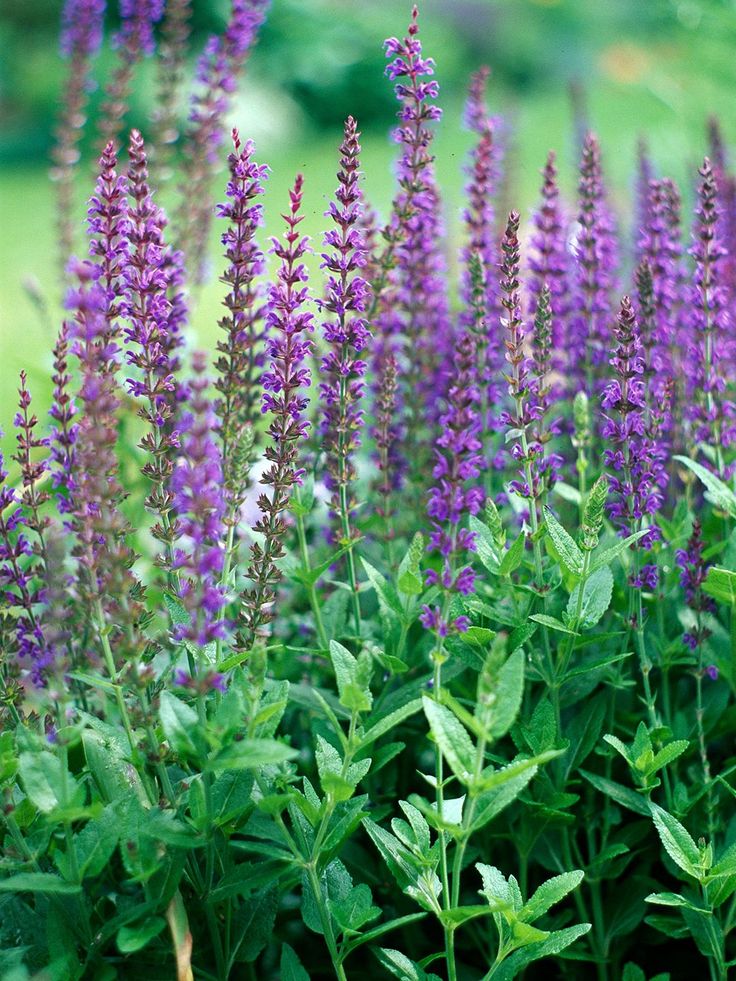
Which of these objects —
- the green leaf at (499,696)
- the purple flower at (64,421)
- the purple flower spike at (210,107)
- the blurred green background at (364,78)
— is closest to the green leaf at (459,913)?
the green leaf at (499,696)

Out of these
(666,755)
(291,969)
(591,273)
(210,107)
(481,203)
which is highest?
(210,107)

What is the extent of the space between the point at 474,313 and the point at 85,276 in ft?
4.06

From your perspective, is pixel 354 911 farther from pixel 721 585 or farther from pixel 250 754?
pixel 721 585

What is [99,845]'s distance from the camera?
1771 millimetres

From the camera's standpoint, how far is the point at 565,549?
2.03 m

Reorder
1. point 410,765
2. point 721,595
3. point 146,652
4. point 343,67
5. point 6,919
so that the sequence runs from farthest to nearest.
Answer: point 343,67 < point 410,765 < point 721,595 < point 146,652 < point 6,919

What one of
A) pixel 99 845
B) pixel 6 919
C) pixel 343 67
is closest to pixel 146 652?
pixel 99 845

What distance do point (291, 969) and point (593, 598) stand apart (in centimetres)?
84

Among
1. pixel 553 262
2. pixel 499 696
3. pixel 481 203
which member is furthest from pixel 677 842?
pixel 481 203

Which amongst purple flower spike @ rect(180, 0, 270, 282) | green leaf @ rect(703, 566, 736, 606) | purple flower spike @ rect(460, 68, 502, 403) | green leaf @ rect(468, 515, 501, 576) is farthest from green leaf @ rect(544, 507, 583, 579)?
purple flower spike @ rect(180, 0, 270, 282)

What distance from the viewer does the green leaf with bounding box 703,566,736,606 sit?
2121 mm

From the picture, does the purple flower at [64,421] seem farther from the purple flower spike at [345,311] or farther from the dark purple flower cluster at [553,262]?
the dark purple flower cluster at [553,262]

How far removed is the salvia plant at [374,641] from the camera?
5.76ft

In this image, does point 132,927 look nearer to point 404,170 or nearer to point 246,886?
point 246,886
